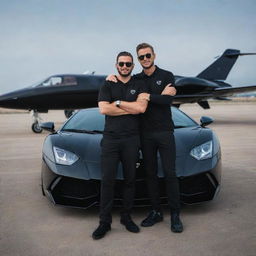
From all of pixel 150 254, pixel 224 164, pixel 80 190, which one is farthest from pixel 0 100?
pixel 150 254

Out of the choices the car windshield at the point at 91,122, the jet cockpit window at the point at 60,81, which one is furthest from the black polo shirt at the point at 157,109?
the jet cockpit window at the point at 60,81

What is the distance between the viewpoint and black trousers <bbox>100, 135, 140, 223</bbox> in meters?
3.38

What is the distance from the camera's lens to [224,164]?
265 inches

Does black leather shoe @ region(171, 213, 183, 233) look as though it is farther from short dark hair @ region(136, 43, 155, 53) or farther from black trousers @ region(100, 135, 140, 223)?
short dark hair @ region(136, 43, 155, 53)

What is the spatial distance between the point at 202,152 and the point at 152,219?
3.50 ft

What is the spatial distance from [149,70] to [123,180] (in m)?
1.22

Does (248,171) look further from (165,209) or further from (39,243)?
(39,243)

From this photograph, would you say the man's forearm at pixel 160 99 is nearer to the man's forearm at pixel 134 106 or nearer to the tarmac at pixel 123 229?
the man's forearm at pixel 134 106

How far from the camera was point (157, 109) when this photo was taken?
11.7 ft

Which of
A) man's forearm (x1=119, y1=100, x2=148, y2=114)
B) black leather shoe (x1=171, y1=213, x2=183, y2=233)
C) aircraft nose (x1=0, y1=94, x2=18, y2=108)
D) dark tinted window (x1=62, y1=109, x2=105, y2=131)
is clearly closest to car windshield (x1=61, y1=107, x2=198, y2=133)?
dark tinted window (x1=62, y1=109, x2=105, y2=131)

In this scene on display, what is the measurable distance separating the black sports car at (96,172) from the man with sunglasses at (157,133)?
0.19 metres

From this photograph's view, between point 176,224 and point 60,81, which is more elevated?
point 176,224

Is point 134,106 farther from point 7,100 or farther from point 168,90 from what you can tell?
point 7,100

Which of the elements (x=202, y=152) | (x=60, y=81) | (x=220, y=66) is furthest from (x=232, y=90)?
(x=202, y=152)
